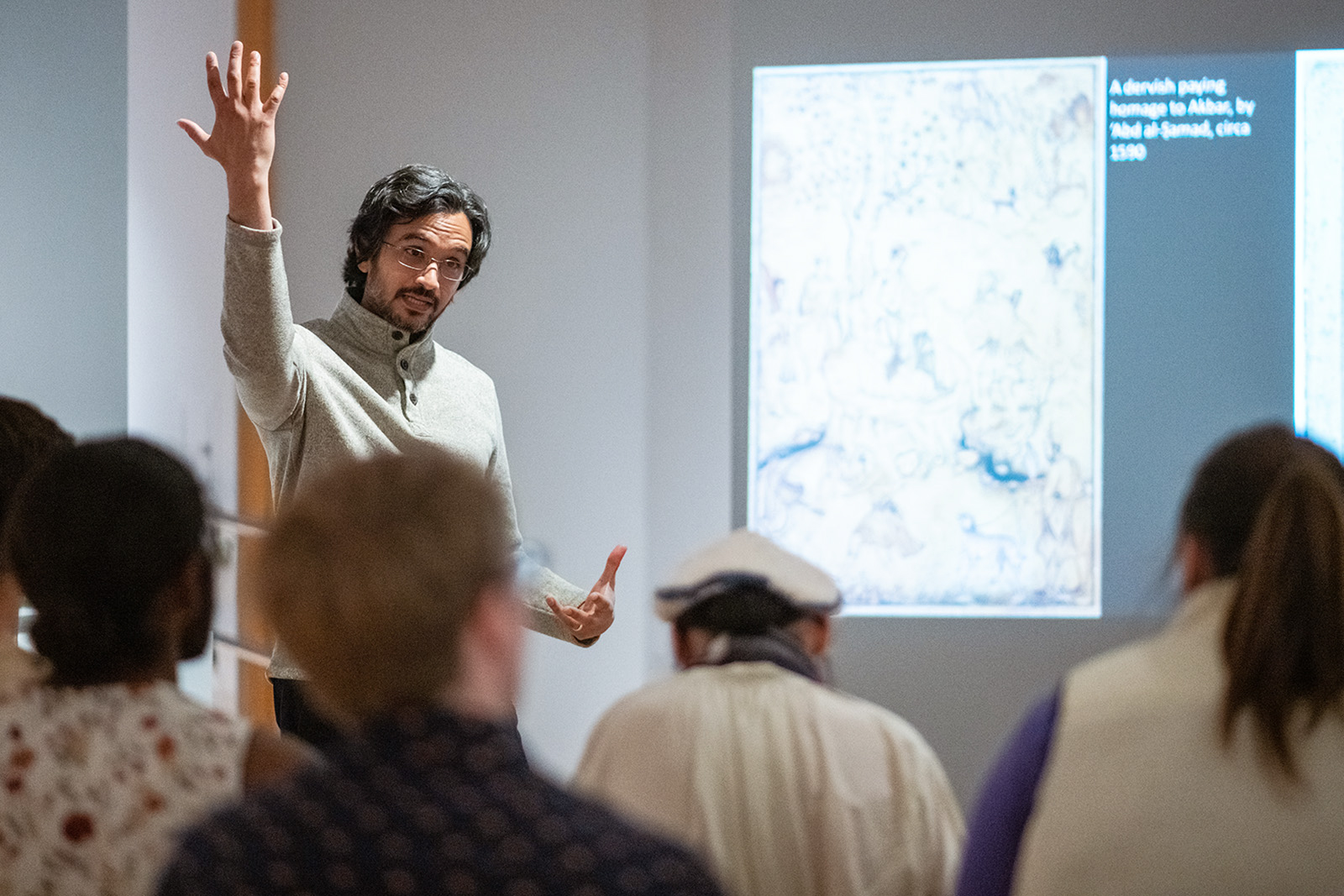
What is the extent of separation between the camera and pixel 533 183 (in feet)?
11.4

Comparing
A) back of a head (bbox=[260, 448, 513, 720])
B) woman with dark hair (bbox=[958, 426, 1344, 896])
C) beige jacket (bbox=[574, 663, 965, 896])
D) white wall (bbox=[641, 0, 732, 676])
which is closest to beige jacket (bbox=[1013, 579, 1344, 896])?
woman with dark hair (bbox=[958, 426, 1344, 896])

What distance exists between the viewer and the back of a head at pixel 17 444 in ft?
5.06

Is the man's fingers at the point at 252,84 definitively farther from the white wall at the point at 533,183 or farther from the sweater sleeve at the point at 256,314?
the white wall at the point at 533,183

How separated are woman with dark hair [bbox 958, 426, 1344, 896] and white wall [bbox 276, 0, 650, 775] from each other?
2.28m

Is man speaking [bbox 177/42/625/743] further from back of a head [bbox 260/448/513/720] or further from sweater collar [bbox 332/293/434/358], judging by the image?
back of a head [bbox 260/448/513/720]

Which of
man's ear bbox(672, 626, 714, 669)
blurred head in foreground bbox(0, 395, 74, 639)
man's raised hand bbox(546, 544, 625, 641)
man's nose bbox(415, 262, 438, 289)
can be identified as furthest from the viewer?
man's raised hand bbox(546, 544, 625, 641)

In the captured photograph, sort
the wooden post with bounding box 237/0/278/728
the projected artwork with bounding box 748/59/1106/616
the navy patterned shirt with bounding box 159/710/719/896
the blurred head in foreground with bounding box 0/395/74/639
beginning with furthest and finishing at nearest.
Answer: the wooden post with bounding box 237/0/278/728 < the projected artwork with bounding box 748/59/1106/616 < the blurred head in foreground with bounding box 0/395/74/639 < the navy patterned shirt with bounding box 159/710/719/896

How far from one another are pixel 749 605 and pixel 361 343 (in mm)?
1271

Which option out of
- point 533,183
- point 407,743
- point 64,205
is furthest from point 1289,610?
point 64,205

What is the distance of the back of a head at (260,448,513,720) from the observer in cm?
87

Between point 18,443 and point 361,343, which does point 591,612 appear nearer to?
point 361,343

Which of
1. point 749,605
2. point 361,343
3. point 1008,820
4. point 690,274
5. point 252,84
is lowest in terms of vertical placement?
point 1008,820

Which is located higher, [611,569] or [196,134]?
[196,134]

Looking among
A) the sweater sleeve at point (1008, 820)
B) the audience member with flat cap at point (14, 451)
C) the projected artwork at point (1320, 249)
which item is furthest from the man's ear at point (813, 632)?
the projected artwork at point (1320, 249)
